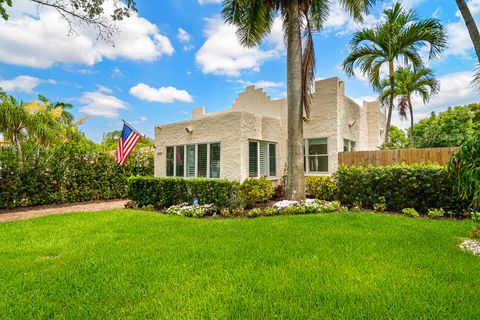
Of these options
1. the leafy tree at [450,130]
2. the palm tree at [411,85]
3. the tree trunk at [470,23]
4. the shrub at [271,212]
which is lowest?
the shrub at [271,212]

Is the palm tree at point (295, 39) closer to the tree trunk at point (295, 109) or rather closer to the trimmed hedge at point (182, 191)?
the tree trunk at point (295, 109)

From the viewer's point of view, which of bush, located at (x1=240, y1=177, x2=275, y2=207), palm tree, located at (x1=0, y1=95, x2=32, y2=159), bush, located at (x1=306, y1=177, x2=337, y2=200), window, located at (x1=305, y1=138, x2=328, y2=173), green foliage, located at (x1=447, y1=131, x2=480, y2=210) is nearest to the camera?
green foliage, located at (x1=447, y1=131, x2=480, y2=210)

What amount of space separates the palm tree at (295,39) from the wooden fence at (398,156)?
3.21 meters

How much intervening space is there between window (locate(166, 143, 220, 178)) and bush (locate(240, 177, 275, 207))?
6.09 feet

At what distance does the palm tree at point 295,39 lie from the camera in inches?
360

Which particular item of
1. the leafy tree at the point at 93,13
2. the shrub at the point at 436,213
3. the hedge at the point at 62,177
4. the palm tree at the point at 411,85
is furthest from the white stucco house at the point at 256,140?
the leafy tree at the point at 93,13

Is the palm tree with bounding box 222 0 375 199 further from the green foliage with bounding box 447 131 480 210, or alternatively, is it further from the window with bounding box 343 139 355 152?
the green foliage with bounding box 447 131 480 210

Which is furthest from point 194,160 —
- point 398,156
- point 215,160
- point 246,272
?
point 246,272

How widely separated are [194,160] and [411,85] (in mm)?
14683

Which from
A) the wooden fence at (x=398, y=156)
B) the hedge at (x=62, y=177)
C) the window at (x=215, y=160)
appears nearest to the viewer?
the wooden fence at (x=398, y=156)

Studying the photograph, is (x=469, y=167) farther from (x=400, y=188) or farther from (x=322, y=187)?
(x=322, y=187)

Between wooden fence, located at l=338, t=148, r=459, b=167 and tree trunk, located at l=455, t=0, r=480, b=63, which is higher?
tree trunk, located at l=455, t=0, r=480, b=63

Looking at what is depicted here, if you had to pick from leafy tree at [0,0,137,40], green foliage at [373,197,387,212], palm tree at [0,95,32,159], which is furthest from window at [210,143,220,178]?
palm tree at [0,95,32,159]

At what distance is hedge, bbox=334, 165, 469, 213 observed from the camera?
24.7 ft
